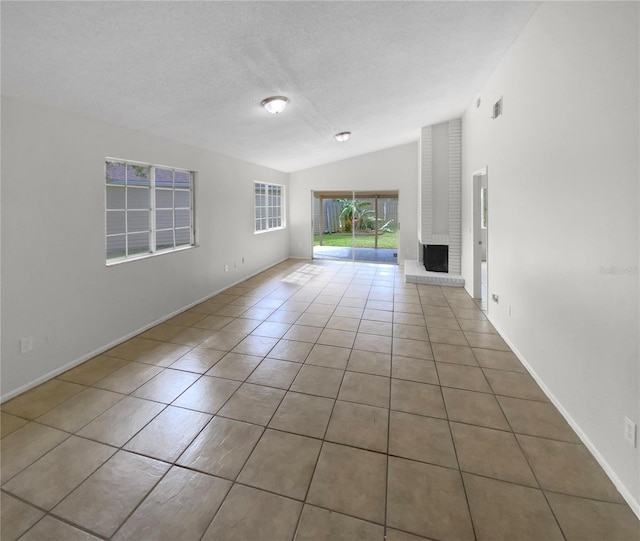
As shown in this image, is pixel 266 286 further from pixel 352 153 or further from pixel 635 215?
pixel 635 215

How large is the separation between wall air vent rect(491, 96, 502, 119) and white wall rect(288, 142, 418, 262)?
423 cm

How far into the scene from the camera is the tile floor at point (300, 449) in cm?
154

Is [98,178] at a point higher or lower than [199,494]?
higher

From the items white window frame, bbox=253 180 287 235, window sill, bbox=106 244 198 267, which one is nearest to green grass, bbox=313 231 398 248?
white window frame, bbox=253 180 287 235

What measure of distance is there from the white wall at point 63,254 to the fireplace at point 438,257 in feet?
15.8

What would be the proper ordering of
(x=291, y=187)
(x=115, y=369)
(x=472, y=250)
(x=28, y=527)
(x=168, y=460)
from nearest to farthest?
(x=28, y=527) < (x=168, y=460) < (x=115, y=369) < (x=472, y=250) < (x=291, y=187)

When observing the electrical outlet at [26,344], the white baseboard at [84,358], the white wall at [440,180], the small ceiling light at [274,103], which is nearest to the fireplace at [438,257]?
the white wall at [440,180]

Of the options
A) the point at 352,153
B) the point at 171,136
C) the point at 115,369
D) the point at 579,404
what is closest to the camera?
the point at 579,404

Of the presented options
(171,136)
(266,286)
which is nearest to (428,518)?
(171,136)

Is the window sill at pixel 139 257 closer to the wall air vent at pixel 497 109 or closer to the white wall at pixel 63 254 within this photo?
the white wall at pixel 63 254

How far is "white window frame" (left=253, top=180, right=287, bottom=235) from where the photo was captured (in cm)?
734

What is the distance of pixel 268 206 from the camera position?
26.7 feet

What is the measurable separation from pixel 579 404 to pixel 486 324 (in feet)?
6.87

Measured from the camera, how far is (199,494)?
170 centimetres
